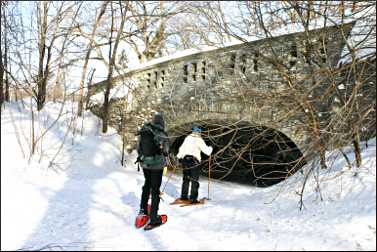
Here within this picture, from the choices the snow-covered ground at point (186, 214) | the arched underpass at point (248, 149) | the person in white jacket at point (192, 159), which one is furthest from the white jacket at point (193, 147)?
the snow-covered ground at point (186, 214)

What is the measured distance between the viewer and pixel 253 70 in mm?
6504

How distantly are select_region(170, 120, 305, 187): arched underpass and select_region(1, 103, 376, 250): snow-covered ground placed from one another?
0.44m

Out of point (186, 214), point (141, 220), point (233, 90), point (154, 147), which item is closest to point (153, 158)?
point (154, 147)

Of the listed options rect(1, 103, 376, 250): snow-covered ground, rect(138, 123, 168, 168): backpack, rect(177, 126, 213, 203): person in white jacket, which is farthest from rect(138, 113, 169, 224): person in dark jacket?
rect(177, 126, 213, 203): person in white jacket

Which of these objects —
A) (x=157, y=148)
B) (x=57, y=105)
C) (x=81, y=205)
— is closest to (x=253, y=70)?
(x=157, y=148)

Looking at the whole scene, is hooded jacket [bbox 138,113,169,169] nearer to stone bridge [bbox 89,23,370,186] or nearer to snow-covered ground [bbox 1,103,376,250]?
snow-covered ground [bbox 1,103,376,250]

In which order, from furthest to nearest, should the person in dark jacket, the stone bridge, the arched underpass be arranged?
1. the stone bridge
2. the arched underpass
3. the person in dark jacket

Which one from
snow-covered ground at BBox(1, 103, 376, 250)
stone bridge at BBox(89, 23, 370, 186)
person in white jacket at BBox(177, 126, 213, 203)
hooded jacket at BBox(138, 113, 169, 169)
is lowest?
snow-covered ground at BBox(1, 103, 376, 250)

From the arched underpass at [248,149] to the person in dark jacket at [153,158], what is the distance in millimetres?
551

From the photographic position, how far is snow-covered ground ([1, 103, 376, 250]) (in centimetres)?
306

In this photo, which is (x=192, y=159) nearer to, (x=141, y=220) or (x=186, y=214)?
(x=186, y=214)

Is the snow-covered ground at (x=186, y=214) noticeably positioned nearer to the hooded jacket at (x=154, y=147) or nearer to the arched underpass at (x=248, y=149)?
the arched underpass at (x=248, y=149)

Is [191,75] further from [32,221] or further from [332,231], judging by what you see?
[332,231]

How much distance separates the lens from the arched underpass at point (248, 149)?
12.9 feet
